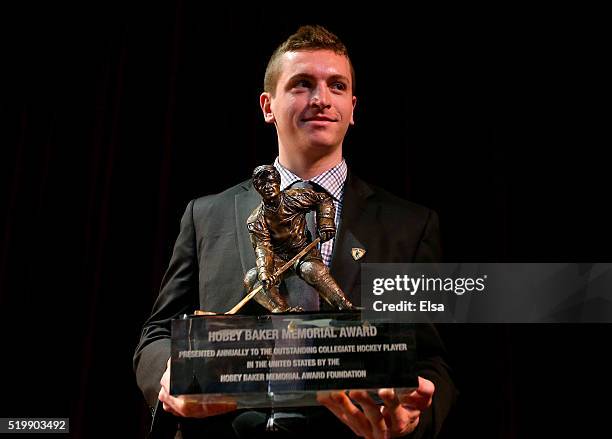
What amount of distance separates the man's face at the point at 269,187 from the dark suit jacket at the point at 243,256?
18 cm

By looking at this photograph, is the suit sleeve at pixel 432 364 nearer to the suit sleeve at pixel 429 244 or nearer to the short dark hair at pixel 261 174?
the suit sleeve at pixel 429 244

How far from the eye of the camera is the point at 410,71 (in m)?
2.11

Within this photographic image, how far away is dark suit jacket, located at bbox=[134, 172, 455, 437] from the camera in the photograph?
4.51ft

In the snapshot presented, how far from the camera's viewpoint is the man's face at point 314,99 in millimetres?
1486

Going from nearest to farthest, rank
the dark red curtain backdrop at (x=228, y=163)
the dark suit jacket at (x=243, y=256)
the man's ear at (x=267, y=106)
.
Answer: the dark suit jacket at (x=243, y=256), the man's ear at (x=267, y=106), the dark red curtain backdrop at (x=228, y=163)

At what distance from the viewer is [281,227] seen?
1.29 meters

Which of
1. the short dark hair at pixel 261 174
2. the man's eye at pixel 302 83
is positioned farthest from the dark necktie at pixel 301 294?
the man's eye at pixel 302 83

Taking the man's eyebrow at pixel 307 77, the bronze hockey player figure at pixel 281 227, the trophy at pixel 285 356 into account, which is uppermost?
the man's eyebrow at pixel 307 77

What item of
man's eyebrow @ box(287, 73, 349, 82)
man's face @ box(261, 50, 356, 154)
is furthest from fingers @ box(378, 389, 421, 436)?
man's eyebrow @ box(287, 73, 349, 82)

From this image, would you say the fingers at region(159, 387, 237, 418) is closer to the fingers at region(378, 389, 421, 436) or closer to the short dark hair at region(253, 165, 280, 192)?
the fingers at region(378, 389, 421, 436)

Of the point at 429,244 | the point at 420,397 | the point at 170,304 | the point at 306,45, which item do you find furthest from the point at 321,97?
the point at 420,397

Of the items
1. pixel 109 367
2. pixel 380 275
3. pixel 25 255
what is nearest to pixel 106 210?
pixel 25 255

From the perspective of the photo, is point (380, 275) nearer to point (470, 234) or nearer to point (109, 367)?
point (470, 234)

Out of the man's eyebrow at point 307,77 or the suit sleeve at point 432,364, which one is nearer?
the suit sleeve at point 432,364
